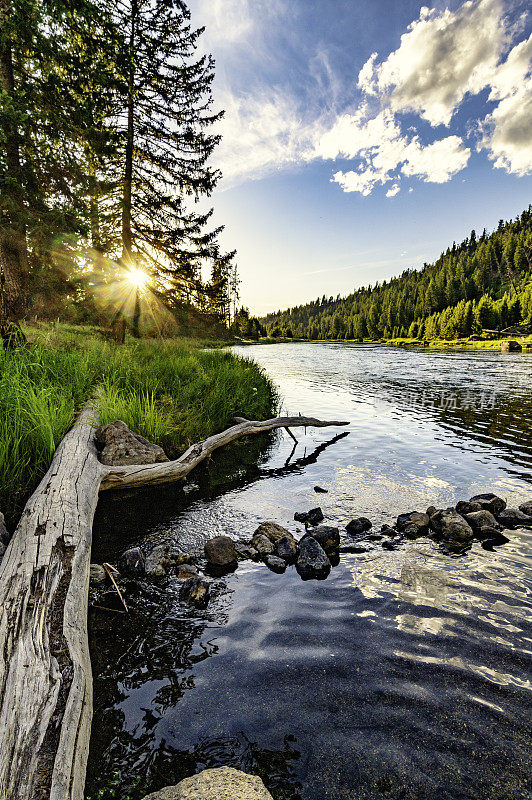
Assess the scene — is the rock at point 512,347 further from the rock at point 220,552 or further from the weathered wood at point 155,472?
the rock at point 220,552

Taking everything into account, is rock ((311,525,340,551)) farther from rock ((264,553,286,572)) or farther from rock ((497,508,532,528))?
rock ((497,508,532,528))

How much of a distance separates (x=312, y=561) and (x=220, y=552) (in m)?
1.24

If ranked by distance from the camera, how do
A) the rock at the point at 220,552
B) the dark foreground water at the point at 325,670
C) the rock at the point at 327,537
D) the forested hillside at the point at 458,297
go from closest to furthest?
the dark foreground water at the point at 325,670 → the rock at the point at 220,552 → the rock at the point at 327,537 → the forested hillside at the point at 458,297

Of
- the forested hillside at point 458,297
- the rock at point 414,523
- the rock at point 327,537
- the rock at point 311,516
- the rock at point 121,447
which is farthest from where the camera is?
the forested hillside at point 458,297

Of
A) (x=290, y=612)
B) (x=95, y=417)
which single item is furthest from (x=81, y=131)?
(x=290, y=612)

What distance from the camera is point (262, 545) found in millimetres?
4930

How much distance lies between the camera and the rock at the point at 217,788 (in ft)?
6.21

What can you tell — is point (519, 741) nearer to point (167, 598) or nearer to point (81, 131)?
point (167, 598)

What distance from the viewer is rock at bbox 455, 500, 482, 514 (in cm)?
588

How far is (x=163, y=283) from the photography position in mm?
18109

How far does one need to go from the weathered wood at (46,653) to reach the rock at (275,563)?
2.26m

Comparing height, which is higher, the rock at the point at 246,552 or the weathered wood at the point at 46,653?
the weathered wood at the point at 46,653

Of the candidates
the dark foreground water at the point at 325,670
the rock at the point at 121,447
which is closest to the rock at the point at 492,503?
the dark foreground water at the point at 325,670

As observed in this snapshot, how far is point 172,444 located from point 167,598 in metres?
4.17
